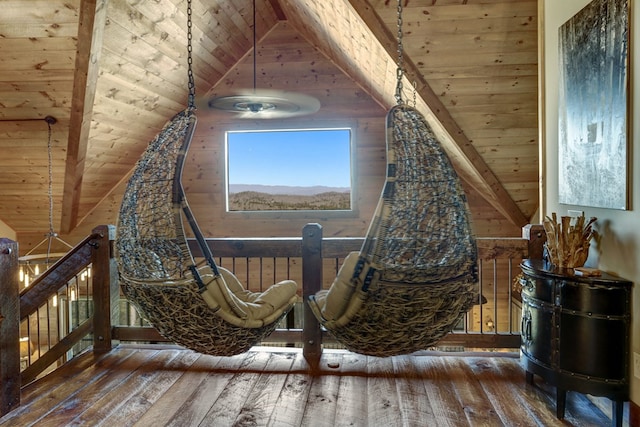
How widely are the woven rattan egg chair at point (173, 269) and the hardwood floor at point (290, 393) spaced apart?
63 centimetres

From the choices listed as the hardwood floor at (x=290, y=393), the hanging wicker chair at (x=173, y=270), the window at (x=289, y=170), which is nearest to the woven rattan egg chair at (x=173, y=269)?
the hanging wicker chair at (x=173, y=270)

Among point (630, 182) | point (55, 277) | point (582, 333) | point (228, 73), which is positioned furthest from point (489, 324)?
point (55, 277)

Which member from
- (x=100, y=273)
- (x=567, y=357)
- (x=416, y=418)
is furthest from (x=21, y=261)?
(x=567, y=357)

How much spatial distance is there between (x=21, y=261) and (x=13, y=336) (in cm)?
225

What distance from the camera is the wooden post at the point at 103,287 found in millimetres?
3410

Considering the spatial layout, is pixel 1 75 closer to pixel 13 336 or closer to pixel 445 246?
pixel 13 336

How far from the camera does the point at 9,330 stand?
2.58 metres

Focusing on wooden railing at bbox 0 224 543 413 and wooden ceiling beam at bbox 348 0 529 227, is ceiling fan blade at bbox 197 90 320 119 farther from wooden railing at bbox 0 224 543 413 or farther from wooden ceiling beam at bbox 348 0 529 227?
wooden railing at bbox 0 224 543 413

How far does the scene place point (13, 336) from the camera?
2.61m

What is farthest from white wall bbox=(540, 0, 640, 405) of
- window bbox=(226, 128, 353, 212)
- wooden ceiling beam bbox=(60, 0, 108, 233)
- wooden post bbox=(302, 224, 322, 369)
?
window bbox=(226, 128, 353, 212)

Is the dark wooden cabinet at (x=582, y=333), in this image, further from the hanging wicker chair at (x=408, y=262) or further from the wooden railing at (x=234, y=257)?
the hanging wicker chair at (x=408, y=262)

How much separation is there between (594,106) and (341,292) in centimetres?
184

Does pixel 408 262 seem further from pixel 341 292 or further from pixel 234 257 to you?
pixel 234 257

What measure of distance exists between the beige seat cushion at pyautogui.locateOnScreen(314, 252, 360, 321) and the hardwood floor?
803mm
